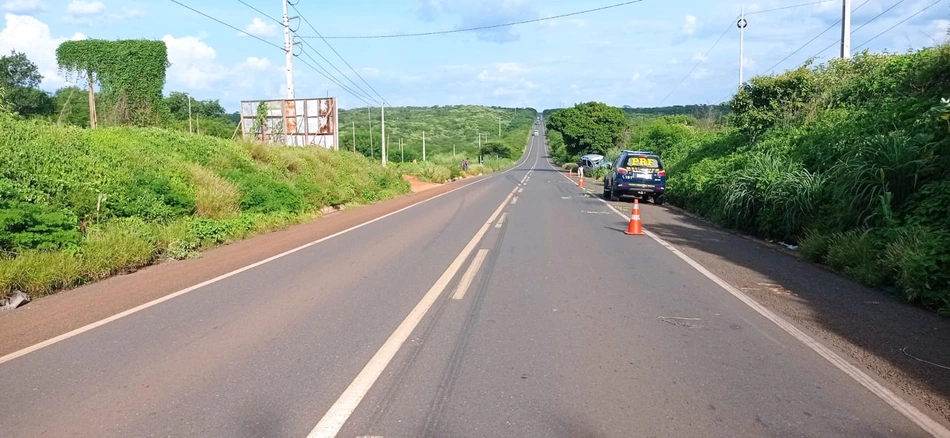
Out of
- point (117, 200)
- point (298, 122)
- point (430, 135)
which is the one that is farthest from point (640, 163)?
point (430, 135)

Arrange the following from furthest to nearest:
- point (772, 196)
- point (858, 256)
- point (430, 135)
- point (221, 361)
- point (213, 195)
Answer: point (430, 135) → point (213, 195) → point (772, 196) → point (858, 256) → point (221, 361)

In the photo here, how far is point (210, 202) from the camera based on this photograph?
51.1 feet

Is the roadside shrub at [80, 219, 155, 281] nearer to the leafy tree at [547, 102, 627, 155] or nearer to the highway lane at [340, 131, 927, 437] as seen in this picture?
the highway lane at [340, 131, 927, 437]

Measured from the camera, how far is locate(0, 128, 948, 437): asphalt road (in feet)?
14.3

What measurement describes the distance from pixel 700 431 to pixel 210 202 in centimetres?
1373

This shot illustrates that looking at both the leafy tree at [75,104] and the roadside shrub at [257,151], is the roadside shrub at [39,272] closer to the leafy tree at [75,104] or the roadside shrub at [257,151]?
the roadside shrub at [257,151]

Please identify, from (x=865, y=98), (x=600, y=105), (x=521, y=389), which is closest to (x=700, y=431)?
(x=521, y=389)

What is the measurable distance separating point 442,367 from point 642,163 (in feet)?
71.8

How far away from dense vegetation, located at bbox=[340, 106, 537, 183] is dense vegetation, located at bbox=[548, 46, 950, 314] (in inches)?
1192

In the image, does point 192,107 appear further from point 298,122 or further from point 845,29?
A: point 845,29

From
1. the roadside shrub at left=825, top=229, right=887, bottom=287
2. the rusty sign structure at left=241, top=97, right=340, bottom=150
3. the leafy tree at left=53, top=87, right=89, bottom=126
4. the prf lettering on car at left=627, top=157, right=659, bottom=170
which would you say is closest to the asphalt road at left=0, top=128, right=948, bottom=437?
the roadside shrub at left=825, top=229, right=887, bottom=287

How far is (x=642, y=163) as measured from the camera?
25953mm

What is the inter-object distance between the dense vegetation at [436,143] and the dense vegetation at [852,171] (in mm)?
30273

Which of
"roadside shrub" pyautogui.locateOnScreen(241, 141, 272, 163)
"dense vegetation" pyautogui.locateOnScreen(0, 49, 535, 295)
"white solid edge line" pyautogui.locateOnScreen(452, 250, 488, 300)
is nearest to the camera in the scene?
"white solid edge line" pyautogui.locateOnScreen(452, 250, 488, 300)
